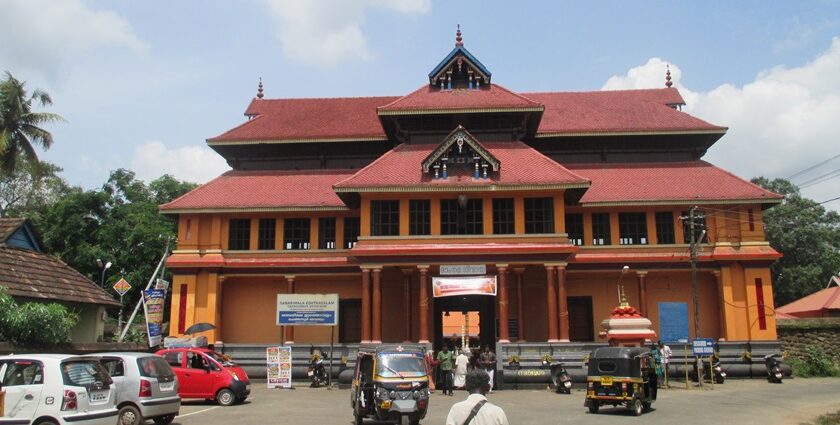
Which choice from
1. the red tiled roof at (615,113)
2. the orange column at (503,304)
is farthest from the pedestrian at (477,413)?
the red tiled roof at (615,113)

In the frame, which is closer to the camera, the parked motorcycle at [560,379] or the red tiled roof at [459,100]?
the parked motorcycle at [560,379]

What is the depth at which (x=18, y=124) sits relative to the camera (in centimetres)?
3334

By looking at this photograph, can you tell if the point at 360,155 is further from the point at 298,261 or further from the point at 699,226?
the point at 699,226

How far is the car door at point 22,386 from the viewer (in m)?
11.1

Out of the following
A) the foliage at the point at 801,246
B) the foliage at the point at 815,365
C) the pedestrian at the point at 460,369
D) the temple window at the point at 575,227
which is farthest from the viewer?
the foliage at the point at 801,246

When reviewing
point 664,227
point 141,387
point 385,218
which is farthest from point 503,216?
point 141,387

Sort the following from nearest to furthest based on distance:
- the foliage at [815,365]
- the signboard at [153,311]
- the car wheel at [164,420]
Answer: the car wheel at [164,420] → the signboard at [153,311] → the foliage at [815,365]

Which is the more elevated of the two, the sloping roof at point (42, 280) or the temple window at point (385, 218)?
the temple window at point (385, 218)

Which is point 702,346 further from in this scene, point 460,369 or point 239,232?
point 239,232

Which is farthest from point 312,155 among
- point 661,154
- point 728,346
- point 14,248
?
point 728,346

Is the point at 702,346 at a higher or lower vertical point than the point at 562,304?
lower

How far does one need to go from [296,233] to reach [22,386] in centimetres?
2096

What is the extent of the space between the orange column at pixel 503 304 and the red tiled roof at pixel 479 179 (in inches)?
138

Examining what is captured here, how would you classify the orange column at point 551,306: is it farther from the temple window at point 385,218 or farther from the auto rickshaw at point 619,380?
the auto rickshaw at point 619,380
